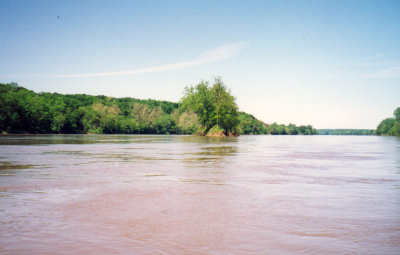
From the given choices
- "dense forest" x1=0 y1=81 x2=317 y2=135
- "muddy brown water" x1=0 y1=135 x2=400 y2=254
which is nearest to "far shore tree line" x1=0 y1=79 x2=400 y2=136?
"dense forest" x1=0 y1=81 x2=317 y2=135

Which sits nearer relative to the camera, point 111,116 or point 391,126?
point 111,116

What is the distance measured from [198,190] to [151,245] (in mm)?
3154

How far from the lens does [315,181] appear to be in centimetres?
770

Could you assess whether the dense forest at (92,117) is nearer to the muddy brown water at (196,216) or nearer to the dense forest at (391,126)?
the dense forest at (391,126)

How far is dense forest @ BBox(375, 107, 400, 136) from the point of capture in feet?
395

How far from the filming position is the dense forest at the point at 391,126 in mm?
120438

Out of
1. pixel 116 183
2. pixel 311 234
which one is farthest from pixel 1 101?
pixel 311 234

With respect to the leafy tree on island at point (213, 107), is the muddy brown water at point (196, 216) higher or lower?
lower

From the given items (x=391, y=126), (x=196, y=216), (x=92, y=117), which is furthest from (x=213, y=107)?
(x=391, y=126)

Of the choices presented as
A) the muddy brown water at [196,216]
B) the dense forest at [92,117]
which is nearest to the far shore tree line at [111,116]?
the dense forest at [92,117]

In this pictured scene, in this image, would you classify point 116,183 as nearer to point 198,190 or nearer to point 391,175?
point 198,190

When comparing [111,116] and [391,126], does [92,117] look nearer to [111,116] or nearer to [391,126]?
[111,116]

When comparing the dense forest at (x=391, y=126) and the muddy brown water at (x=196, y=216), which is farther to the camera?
the dense forest at (x=391, y=126)

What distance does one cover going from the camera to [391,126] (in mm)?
136625
